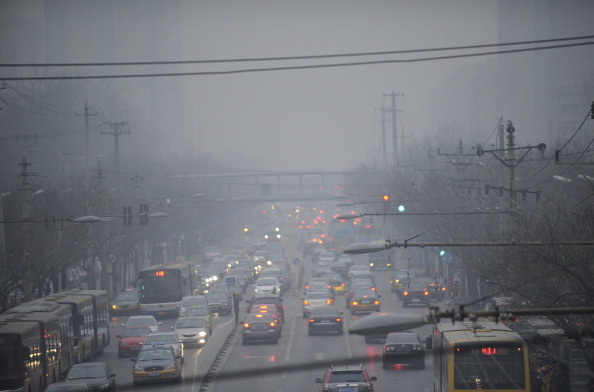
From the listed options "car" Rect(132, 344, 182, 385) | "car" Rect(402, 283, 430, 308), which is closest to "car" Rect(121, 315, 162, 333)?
"car" Rect(132, 344, 182, 385)

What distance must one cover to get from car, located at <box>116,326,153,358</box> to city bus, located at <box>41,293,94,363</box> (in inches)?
50.4

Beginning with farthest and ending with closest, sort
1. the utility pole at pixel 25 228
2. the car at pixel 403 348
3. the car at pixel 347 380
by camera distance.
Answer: the utility pole at pixel 25 228 < the car at pixel 403 348 < the car at pixel 347 380

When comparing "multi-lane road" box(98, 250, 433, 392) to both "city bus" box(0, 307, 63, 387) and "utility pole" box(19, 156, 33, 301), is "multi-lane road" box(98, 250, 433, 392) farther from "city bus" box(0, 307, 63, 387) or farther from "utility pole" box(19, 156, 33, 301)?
"utility pole" box(19, 156, 33, 301)

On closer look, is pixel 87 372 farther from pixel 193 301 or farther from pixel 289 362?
pixel 193 301

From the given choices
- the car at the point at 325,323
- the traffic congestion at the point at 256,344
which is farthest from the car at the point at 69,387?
the car at the point at 325,323

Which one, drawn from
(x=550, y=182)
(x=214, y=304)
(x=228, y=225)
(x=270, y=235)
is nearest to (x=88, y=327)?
(x=214, y=304)

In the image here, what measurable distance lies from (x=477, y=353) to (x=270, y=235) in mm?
128273

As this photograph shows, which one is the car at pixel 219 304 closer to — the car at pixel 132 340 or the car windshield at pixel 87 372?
the car at pixel 132 340

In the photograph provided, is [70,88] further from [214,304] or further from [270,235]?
[214,304]

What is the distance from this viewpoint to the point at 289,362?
38312 mm

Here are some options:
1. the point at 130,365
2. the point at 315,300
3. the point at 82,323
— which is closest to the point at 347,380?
the point at 130,365

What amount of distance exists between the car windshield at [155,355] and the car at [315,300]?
24.2 metres

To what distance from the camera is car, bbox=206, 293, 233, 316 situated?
62250 mm

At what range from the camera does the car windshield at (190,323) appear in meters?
45.4
